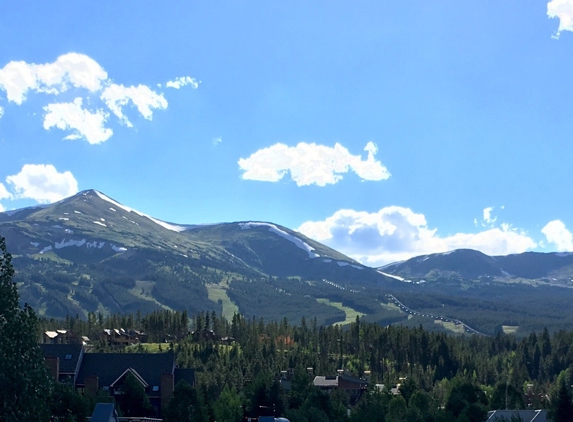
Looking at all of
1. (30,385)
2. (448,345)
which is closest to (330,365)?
(448,345)

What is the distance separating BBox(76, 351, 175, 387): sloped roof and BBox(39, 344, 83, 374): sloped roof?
57.7 inches

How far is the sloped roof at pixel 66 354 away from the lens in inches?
4235

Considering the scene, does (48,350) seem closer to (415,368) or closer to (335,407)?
(335,407)

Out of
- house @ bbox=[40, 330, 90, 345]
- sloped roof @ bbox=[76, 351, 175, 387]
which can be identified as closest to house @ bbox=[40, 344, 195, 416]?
sloped roof @ bbox=[76, 351, 175, 387]

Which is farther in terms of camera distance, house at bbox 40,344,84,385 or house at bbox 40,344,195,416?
house at bbox 40,344,84,385

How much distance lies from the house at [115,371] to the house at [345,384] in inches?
1434

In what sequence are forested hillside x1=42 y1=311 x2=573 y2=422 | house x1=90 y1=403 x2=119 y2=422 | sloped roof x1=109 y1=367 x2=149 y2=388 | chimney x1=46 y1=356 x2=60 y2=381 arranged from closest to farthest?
house x1=90 y1=403 x2=119 y2=422, sloped roof x1=109 y1=367 x2=149 y2=388, forested hillside x1=42 y1=311 x2=573 y2=422, chimney x1=46 y1=356 x2=60 y2=381

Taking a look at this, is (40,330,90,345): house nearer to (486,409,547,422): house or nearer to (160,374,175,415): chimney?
(160,374,175,415): chimney

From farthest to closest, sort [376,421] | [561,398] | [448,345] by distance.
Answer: [448,345]
[376,421]
[561,398]

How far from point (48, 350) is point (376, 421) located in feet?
155

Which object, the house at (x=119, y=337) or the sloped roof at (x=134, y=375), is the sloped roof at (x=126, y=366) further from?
the house at (x=119, y=337)

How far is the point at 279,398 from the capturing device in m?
107

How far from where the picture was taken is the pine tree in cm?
4344

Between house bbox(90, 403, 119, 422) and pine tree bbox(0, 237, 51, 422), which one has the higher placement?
pine tree bbox(0, 237, 51, 422)
